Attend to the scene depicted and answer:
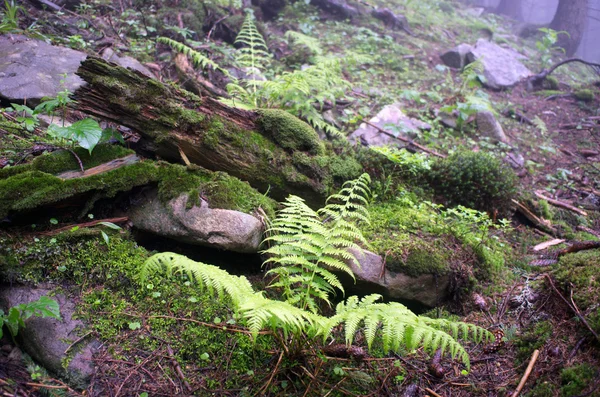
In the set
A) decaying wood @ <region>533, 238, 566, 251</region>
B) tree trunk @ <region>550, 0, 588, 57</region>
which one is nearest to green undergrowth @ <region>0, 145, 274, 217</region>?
decaying wood @ <region>533, 238, 566, 251</region>

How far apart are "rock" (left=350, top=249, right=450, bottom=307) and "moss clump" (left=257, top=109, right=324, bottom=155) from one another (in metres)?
1.36

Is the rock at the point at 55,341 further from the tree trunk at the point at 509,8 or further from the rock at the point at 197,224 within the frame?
the tree trunk at the point at 509,8

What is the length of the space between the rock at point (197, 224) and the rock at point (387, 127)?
3.19 meters

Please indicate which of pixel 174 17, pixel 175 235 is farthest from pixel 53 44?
pixel 175 235

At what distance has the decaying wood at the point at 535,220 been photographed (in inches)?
199

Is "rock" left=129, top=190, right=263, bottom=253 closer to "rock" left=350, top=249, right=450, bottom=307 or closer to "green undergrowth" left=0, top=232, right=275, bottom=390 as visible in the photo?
"green undergrowth" left=0, top=232, right=275, bottom=390

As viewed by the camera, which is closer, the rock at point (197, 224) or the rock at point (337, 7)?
the rock at point (197, 224)

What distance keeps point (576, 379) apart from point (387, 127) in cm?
494

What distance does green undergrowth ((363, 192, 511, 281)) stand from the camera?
11.4 ft

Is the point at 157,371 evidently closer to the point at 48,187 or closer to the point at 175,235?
the point at 175,235

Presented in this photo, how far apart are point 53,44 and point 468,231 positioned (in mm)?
6221

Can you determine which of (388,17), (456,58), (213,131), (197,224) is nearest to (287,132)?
(213,131)

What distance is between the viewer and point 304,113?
17.1 ft

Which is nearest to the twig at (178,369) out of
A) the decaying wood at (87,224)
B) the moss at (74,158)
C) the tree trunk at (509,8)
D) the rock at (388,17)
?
the decaying wood at (87,224)
